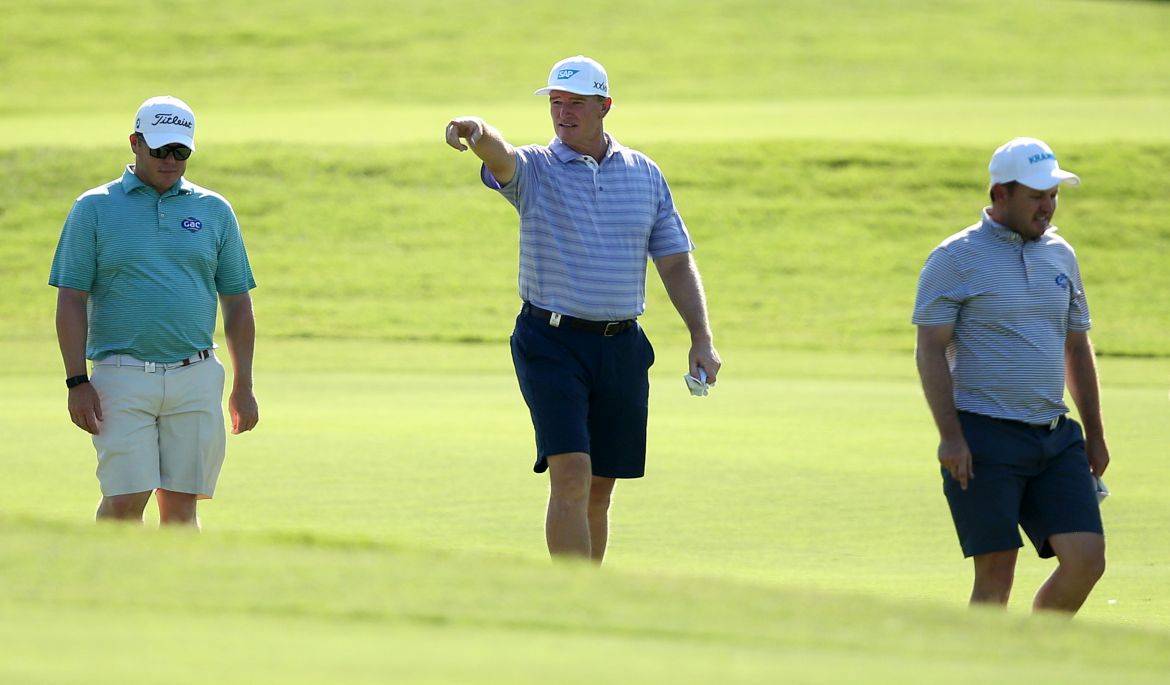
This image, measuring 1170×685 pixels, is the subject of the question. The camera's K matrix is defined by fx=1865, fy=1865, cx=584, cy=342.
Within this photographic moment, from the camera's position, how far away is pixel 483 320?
1862 centimetres

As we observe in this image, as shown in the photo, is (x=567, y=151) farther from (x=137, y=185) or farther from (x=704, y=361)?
(x=137, y=185)

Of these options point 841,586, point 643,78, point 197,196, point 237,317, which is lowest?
point 841,586

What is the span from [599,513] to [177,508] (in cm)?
159

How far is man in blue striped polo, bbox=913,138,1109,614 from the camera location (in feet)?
19.7

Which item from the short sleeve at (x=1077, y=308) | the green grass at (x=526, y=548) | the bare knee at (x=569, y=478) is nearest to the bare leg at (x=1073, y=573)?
the green grass at (x=526, y=548)

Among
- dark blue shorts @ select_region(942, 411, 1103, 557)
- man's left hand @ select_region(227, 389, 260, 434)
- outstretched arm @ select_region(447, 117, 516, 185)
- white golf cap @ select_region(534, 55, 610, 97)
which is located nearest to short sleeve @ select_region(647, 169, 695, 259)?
white golf cap @ select_region(534, 55, 610, 97)

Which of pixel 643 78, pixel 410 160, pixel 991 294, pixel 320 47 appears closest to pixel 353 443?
pixel 991 294

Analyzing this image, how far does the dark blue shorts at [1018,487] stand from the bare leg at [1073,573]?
0.14ft

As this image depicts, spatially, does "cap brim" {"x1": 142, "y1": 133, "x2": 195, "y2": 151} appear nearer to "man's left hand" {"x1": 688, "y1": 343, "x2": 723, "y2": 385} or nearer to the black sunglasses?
the black sunglasses

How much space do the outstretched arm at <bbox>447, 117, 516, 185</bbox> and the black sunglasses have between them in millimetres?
954

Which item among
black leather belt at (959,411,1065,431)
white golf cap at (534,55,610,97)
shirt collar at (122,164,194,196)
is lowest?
black leather belt at (959,411,1065,431)

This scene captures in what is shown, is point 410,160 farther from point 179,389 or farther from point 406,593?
point 406,593

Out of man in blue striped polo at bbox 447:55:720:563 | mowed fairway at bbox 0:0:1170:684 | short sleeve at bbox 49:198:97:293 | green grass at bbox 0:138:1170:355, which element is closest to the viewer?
mowed fairway at bbox 0:0:1170:684

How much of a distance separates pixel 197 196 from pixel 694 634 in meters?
3.56
